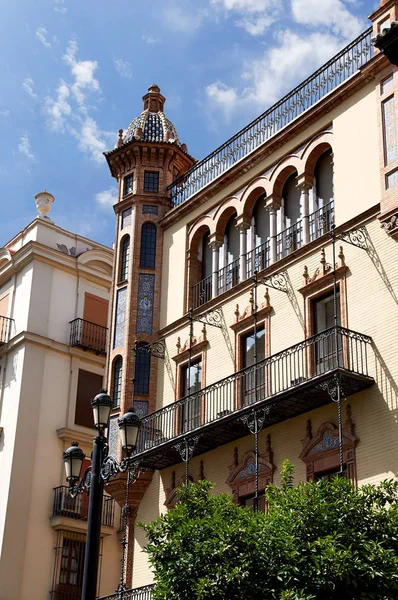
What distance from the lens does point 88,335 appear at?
97.9ft

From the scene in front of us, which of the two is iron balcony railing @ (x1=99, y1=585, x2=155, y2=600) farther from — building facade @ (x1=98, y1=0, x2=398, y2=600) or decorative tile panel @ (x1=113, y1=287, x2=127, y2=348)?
decorative tile panel @ (x1=113, y1=287, x2=127, y2=348)

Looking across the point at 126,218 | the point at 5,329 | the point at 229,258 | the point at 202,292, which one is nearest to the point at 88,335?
the point at 5,329

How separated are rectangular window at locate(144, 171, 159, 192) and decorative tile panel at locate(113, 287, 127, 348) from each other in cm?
291

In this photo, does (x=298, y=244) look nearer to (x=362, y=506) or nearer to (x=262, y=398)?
(x=262, y=398)

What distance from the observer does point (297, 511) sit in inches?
571

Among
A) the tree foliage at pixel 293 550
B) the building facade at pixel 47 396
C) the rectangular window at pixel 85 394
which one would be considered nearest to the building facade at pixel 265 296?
the tree foliage at pixel 293 550

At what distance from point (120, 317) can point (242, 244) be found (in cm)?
417

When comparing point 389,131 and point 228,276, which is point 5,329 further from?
point 389,131

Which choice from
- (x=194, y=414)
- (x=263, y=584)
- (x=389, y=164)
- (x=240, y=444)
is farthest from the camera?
(x=194, y=414)

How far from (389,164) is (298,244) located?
3103mm

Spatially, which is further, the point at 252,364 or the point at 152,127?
the point at 152,127

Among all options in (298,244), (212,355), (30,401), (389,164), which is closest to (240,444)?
(212,355)

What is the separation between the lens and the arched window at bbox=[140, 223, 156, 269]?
26.1m

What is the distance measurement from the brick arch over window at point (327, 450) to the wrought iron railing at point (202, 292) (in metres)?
5.77
